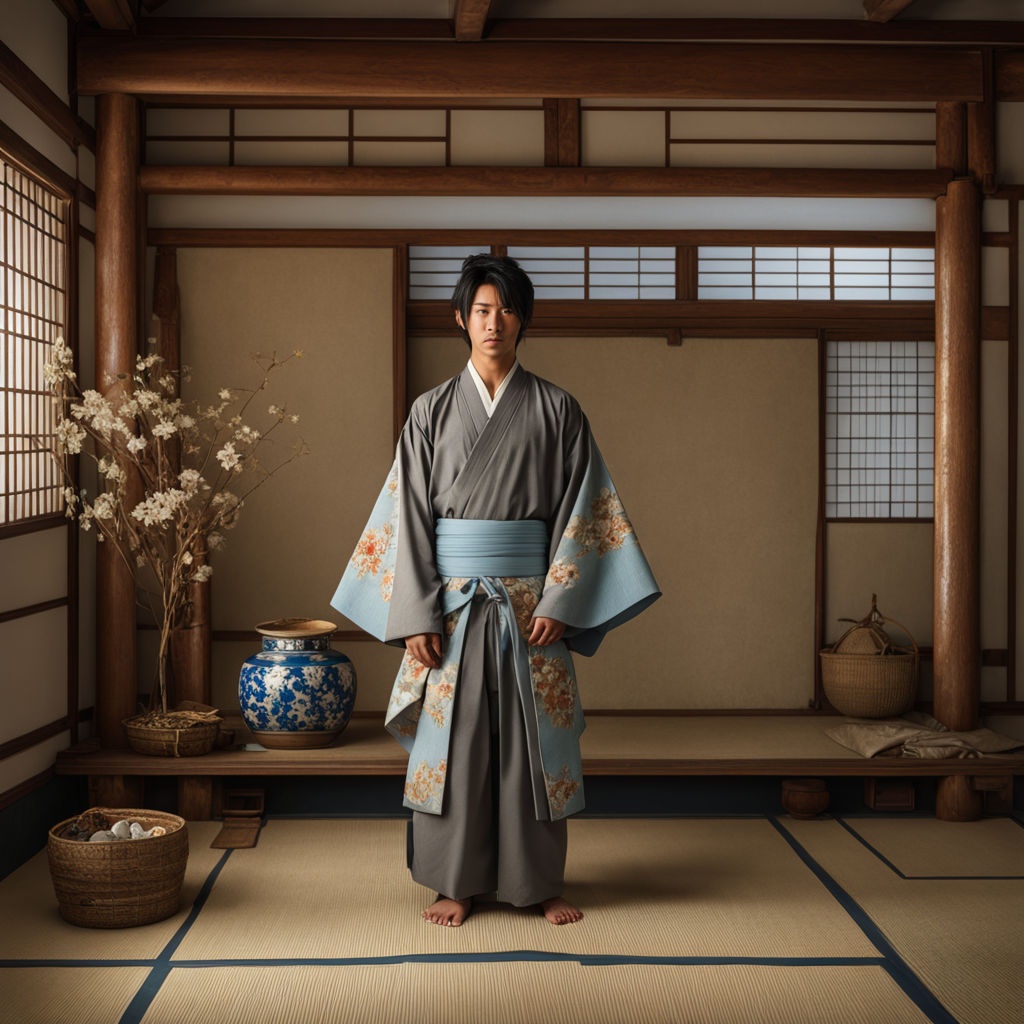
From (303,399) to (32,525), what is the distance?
132cm

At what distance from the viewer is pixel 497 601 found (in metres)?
3.24

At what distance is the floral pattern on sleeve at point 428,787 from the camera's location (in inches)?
125

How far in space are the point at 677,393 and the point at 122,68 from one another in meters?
2.58

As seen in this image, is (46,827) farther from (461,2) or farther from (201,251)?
(461,2)

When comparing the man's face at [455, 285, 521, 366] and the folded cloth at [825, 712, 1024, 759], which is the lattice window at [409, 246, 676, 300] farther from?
the folded cloth at [825, 712, 1024, 759]

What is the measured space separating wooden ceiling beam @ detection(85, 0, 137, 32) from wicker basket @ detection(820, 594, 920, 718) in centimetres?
372

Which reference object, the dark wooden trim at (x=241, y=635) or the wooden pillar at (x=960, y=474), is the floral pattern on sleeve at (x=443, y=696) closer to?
the dark wooden trim at (x=241, y=635)

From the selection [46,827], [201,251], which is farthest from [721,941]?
[201,251]

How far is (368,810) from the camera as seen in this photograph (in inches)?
166

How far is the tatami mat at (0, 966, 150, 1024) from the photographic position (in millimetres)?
2562

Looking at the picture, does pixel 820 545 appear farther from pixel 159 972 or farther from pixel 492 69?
pixel 159 972

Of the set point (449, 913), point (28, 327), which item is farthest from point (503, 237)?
point (449, 913)

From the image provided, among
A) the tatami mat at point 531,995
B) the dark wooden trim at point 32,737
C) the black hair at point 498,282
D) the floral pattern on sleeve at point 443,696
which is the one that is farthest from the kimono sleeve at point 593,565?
the dark wooden trim at point 32,737

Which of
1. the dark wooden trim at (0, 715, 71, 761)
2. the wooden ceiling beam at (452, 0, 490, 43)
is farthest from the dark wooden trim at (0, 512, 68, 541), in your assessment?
the wooden ceiling beam at (452, 0, 490, 43)
